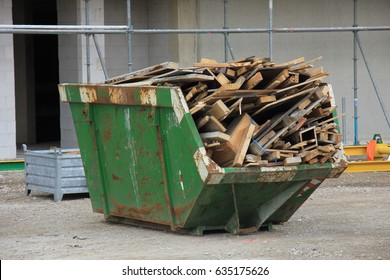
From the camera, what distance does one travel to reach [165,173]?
11.1 m

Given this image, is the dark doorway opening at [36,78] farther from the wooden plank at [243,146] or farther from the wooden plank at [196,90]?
the wooden plank at [243,146]

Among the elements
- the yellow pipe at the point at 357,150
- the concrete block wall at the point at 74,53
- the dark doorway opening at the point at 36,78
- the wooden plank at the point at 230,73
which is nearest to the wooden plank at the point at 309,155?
the wooden plank at the point at 230,73

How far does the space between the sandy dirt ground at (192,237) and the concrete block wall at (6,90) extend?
4.21m

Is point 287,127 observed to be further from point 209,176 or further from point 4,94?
point 4,94

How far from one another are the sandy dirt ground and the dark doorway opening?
25.7 feet

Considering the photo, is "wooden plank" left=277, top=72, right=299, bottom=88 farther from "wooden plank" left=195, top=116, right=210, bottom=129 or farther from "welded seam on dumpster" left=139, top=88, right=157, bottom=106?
"welded seam on dumpster" left=139, top=88, right=157, bottom=106

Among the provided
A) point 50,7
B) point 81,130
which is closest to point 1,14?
point 50,7

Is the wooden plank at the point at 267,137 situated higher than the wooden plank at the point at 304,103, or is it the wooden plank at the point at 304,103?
the wooden plank at the point at 304,103

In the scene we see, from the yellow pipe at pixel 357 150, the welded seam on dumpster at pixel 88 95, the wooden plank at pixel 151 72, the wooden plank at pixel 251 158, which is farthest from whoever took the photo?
the yellow pipe at pixel 357 150

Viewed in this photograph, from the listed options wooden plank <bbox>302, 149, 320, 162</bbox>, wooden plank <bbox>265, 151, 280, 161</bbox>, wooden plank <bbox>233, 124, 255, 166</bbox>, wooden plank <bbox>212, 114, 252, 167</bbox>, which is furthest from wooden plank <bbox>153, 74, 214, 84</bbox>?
wooden plank <bbox>302, 149, 320, 162</bbox>

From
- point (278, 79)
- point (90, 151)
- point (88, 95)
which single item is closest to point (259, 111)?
point (278, 79)

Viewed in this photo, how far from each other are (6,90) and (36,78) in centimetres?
515

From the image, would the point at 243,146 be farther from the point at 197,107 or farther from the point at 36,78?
the point at 36,78

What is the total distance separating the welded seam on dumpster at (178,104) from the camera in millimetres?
10609
